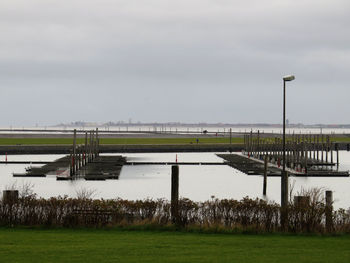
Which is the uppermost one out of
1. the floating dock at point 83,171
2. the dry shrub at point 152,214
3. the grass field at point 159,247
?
the floating dock at point 83,171

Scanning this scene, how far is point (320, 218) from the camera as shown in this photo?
20766 mm

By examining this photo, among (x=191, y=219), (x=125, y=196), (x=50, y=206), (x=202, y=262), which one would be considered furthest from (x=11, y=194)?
(x=125, y=196)

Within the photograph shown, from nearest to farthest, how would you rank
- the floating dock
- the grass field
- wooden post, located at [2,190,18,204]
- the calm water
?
the grass field, wooden post, located at [2,190,18,204], the calm water, the floating dock

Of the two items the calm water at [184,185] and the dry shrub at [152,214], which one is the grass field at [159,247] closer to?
the dry shrub at [152,214]

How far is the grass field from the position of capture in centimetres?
1577

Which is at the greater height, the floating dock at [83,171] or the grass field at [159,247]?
the floating dock at [83,171]

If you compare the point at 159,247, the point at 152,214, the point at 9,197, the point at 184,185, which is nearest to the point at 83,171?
the point at 184,185

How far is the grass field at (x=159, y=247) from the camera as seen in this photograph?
15.8 metres

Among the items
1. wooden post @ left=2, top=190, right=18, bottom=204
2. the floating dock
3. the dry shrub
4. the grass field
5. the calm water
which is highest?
the floating dock

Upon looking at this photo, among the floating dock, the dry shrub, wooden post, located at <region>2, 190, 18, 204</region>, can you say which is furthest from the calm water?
the dry shrub

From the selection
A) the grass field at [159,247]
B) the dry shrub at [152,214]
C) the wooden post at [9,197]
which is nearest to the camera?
the grass field at [159,247]

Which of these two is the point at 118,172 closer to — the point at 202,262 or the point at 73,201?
the point at 73,201

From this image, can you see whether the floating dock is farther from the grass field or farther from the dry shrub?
the grass field

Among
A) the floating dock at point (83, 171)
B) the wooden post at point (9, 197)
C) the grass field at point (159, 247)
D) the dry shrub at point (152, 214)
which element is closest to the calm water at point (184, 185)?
the floating dock at point (83, 171)
